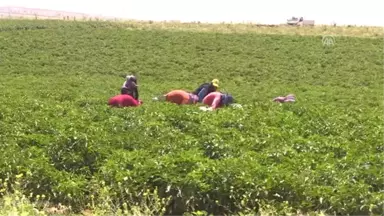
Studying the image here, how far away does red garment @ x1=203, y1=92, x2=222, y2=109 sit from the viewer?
14.0 meters

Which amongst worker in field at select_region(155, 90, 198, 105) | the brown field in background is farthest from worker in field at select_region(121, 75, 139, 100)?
the brown field in background

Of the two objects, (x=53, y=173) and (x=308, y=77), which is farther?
(x=308, y=77)

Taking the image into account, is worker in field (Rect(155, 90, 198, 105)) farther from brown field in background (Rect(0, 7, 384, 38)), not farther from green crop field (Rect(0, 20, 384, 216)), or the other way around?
brown field in background (Rect(0, 7, 384, 38))

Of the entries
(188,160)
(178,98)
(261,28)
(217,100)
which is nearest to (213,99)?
(217,100)

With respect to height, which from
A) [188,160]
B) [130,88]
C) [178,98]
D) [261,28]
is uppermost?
[188,160]

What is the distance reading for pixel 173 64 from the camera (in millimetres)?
30234

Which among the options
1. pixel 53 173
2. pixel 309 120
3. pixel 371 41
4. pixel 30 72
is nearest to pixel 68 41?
pixel 30 72

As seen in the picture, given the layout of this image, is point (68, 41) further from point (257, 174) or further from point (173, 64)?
point (257, 174)

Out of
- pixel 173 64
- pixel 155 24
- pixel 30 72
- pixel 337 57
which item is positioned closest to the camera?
pixel 30 72

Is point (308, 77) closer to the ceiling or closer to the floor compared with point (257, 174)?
closer to the floor

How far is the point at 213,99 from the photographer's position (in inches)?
561

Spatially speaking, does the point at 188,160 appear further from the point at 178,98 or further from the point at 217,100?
the point at 178,98

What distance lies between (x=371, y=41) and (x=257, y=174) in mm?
35339

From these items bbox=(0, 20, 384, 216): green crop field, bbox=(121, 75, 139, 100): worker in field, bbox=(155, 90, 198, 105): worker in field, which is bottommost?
bbox=(155, 90, 198, 105): worker in field
